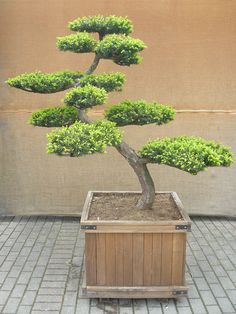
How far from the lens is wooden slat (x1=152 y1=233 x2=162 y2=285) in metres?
2.91


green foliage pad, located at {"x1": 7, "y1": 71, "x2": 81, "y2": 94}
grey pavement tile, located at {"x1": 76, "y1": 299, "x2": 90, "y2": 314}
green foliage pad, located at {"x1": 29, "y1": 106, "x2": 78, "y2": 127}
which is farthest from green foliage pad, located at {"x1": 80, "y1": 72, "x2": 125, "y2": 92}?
grey pavement tile, located at {"x1": 76, "y1": 299, "x2": 90, "y2": 314}

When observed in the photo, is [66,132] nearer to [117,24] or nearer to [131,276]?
[117,24]

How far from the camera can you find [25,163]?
461 centimetres

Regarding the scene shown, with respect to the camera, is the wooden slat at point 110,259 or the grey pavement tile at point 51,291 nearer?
the wooden slat at point 110,259

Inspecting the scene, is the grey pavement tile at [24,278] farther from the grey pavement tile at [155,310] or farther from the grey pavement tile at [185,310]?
the grey pavement tile at [185,310]

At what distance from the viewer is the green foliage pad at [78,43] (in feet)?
9.44

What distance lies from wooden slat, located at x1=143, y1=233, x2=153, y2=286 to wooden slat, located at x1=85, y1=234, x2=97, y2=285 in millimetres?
371

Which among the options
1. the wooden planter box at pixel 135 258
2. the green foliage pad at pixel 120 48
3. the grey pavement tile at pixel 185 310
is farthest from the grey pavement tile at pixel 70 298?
the green foliage pad at pixel 120 48

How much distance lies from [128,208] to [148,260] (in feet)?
1.58

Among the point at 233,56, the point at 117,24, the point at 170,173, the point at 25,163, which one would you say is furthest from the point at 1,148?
the point at 233,56

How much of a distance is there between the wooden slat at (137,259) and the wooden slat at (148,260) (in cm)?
3

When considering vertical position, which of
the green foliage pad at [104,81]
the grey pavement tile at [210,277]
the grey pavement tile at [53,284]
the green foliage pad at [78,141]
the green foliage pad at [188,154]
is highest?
the green foliage pad at [104,81]

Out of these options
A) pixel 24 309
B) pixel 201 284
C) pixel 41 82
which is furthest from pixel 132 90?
pixel 24 309

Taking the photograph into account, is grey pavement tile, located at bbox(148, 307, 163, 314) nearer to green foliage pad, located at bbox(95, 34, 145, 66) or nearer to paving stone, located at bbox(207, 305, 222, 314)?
paving stone, located at bbox(207, 305, 222, 314)
